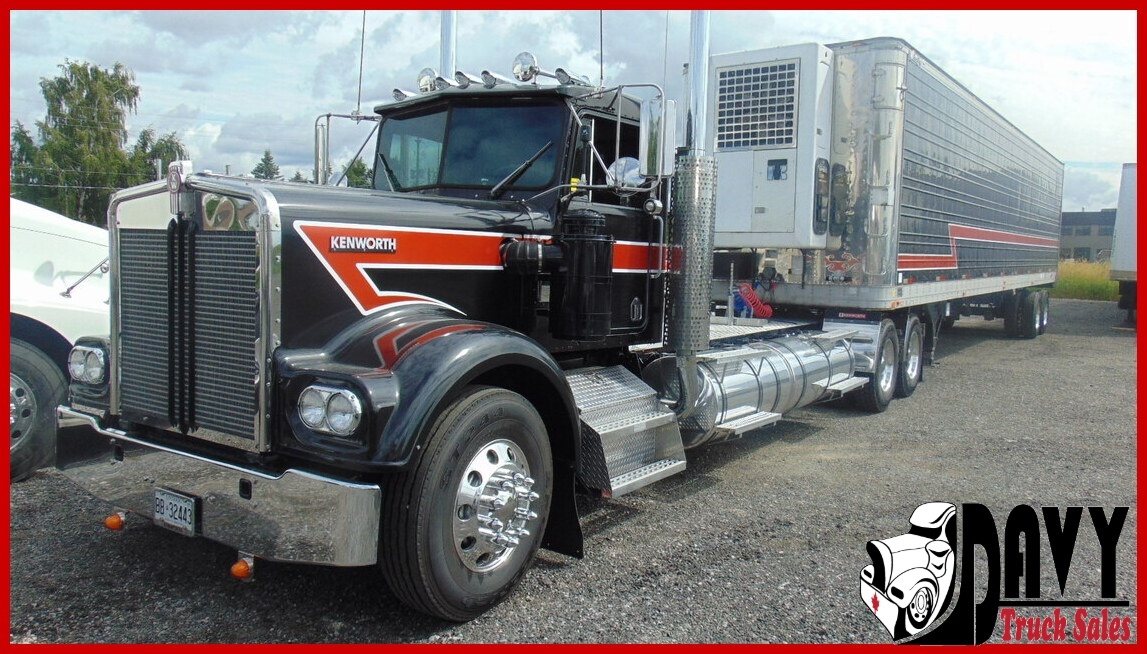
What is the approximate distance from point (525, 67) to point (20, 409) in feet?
12.6

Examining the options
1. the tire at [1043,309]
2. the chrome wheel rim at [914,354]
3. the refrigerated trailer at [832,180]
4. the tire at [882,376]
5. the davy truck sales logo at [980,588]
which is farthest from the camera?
the tire at [1043,309]

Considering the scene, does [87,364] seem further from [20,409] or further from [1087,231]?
[1087,231]

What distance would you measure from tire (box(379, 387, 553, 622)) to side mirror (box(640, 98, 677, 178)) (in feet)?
5.23

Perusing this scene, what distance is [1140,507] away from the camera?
548cm

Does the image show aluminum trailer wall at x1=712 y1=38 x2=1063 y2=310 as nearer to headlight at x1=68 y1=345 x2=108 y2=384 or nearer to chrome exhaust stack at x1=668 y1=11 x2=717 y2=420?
chrome exhaust stack at x1=668 y1=11 x2=717 y2=420

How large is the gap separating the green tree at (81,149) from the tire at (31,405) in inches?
1125

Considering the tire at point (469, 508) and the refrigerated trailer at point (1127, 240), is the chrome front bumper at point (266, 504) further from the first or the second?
the refrigerated trailer at point (1127, 240)

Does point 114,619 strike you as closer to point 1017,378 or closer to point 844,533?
point 844,533

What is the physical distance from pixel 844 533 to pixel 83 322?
16.8 ft

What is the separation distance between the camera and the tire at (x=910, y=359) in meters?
9.27

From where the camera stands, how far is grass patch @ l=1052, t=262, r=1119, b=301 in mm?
27938

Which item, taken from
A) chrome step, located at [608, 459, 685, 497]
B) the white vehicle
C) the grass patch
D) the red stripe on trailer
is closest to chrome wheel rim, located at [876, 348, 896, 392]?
the red stripe on trailer

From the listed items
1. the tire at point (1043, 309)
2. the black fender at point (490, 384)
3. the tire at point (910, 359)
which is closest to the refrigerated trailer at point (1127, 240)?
the tire at point (1043, 309)

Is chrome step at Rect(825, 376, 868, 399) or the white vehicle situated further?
chrome step at Rect(825, 376, 868, 399)
